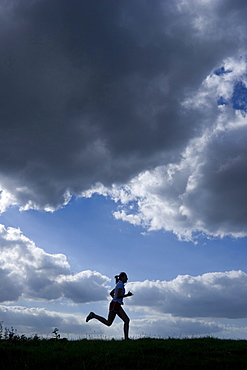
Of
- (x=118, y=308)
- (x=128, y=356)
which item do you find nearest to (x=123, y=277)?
(x=118, y=308)

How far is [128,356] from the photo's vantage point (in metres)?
15.2

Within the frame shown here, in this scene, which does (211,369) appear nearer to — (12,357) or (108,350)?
(108,350)

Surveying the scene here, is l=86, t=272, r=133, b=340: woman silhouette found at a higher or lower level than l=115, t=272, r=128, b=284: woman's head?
lower

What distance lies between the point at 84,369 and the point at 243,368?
5.72 meters

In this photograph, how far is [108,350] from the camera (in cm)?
1597

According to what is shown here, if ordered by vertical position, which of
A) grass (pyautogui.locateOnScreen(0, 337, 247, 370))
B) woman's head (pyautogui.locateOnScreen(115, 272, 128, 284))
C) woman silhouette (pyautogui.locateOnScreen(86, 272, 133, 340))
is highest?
woman's head (pyautogui.locateOnScreen(115, 272, 128, 284))

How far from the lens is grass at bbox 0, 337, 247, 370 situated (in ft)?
47.3

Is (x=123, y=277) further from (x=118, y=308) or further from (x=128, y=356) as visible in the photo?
(x=128, y=356)

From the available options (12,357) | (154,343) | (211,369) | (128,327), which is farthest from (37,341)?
(211,369)

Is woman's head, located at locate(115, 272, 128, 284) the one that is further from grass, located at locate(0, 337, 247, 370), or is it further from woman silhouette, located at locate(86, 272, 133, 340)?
grass, located at locate(0, 337, 247, 370)

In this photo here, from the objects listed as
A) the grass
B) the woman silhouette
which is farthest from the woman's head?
the grass

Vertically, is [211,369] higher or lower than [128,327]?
lower

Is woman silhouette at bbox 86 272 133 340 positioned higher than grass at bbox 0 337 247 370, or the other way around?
woman silhouette at bbox 86 272 133 340

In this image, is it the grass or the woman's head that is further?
the woman's head
